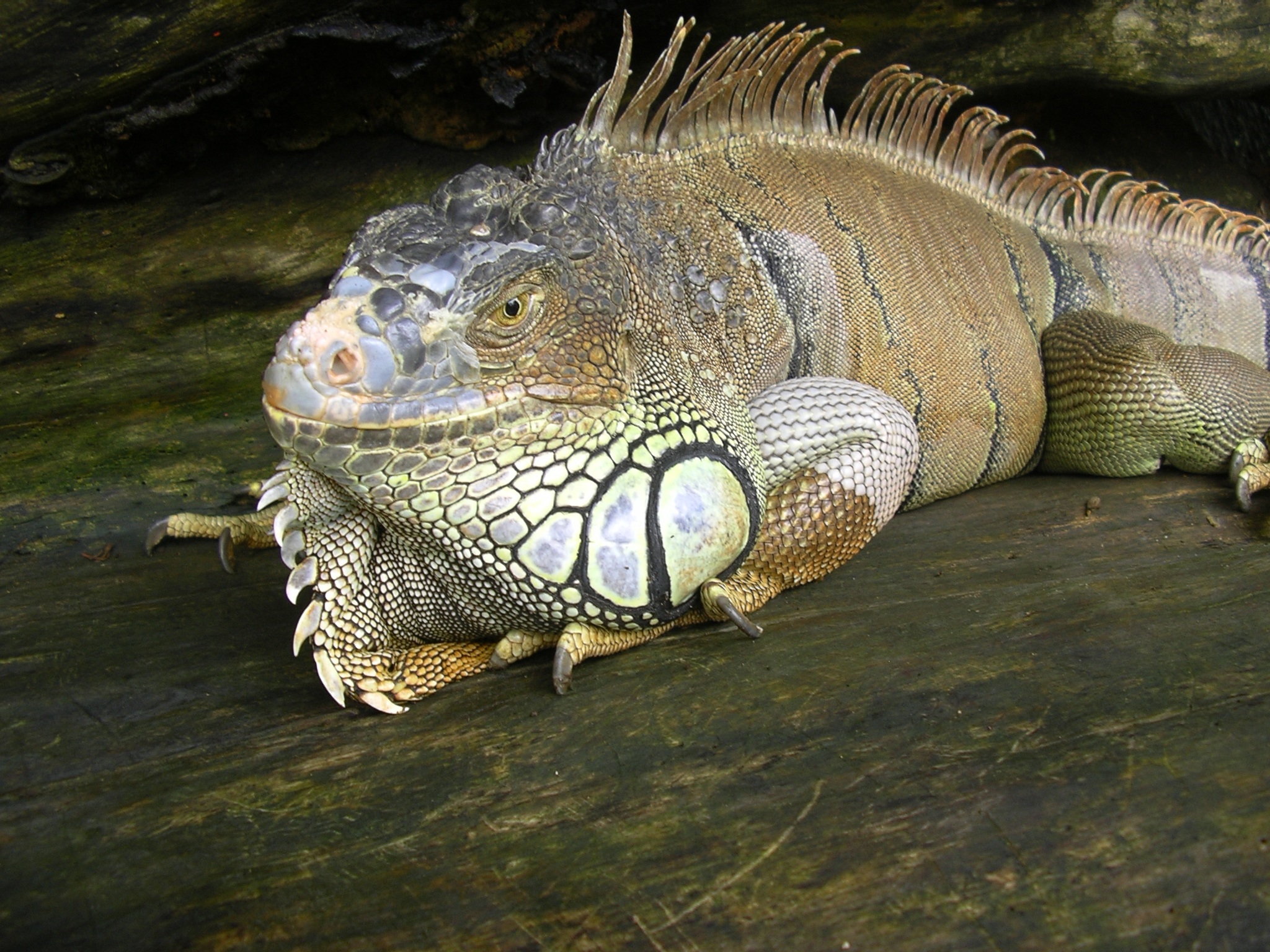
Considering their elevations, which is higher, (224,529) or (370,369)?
(370,369)

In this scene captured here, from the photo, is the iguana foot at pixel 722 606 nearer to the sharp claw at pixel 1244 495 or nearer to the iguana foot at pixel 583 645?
the iguana foot at pixel 583 645

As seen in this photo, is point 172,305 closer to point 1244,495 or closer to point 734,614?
point 734,614

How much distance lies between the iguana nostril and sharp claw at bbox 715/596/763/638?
0.91m

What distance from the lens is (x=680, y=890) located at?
1466 millimetres

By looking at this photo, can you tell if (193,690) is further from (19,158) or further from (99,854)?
(19,158)

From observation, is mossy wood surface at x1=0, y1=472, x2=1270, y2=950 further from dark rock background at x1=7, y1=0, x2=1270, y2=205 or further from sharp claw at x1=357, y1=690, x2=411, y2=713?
dark rock background at x1=7, y1=0, x2=1270, y2=205

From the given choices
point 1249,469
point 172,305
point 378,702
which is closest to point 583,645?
point 378,702

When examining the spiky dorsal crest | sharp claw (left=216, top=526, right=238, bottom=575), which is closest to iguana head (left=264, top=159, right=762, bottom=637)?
the spiky dorsal crest

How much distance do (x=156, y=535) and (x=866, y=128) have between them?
8.94 feet

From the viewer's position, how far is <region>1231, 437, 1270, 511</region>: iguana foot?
291 centimetres

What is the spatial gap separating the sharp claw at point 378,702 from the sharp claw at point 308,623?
0.17 metres

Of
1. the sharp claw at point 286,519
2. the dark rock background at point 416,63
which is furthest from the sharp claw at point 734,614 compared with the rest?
the dark rock background at point 416,63

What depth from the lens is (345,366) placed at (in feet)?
5.79

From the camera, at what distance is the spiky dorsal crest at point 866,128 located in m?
2.59
